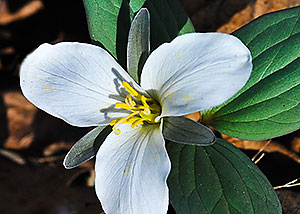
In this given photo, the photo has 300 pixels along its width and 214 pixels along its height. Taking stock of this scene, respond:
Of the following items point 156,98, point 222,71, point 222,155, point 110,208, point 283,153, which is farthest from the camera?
point 283,153

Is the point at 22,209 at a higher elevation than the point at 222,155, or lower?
lower

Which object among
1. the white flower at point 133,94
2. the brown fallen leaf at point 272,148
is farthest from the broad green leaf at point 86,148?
the brown fallen leaf at point 272,148

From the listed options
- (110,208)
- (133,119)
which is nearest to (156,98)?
(133,119)

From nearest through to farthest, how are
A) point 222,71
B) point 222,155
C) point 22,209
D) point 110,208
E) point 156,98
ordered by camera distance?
point 222,71 → point 110,208 → point 156,98 → point 222,155 → point 22,209

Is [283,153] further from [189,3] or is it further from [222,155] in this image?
[189,3]

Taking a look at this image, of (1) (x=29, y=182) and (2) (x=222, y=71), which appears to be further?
(1) (x=29, y=182)

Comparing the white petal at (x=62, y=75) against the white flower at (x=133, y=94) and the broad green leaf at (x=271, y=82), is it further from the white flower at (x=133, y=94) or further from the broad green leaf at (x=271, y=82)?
the broad green leaf at (x=271, y=82)

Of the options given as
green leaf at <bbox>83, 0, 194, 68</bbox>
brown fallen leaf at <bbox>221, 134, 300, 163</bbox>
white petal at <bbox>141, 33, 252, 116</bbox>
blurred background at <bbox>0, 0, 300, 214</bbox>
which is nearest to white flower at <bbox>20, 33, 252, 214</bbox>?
white petal at <bbox>141, 33, 252, 116</bbox>
